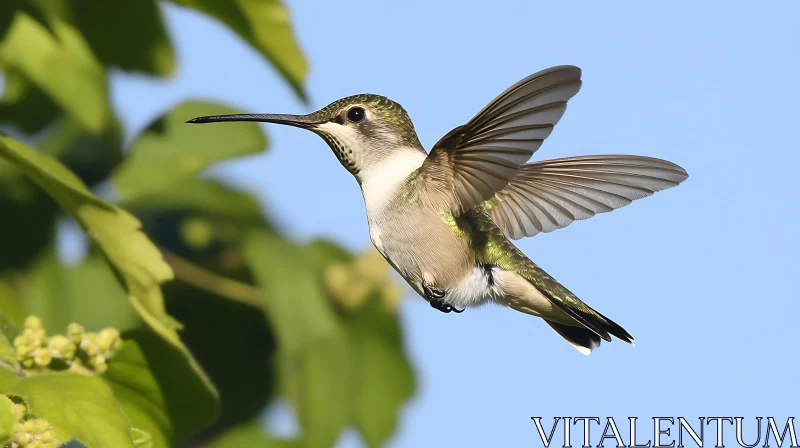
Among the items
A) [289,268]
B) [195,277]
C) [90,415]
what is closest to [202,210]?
[195,277]

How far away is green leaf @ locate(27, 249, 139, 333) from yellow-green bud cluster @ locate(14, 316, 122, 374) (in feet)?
3.58

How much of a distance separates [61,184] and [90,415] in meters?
0.57

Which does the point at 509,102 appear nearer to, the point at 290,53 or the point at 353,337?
the point at 290,53

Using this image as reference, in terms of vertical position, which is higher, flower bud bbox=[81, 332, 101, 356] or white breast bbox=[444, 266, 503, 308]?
white breast bbox=[444, 266, 503, 308]

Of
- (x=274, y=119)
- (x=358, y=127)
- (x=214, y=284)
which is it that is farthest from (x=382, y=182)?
(x=214, y=284)

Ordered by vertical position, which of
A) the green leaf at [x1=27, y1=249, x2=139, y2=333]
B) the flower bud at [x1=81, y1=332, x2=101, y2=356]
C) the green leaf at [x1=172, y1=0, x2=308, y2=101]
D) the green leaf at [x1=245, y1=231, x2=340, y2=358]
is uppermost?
the green leaf at [x1=172, y1=0, x2=308, y2=101]

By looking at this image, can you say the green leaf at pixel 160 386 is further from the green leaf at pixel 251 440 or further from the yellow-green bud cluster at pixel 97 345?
the green leaf at pixel 251 440

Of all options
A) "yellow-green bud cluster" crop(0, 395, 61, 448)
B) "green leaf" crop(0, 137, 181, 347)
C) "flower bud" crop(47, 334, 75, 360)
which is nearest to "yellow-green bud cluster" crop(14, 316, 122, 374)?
"flower bud" crop(47, 334, 75, 360)

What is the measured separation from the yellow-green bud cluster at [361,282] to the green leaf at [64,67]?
117 centimetres

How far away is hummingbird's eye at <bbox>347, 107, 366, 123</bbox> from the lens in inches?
120

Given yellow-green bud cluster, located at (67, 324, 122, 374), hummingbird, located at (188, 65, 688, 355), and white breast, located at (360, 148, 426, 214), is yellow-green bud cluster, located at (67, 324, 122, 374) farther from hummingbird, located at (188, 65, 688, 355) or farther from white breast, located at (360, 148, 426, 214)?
white breast, located at (360, 148, 426, 214)

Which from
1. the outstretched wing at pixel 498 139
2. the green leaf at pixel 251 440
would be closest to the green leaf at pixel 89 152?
the green leaf at pixel 251 440

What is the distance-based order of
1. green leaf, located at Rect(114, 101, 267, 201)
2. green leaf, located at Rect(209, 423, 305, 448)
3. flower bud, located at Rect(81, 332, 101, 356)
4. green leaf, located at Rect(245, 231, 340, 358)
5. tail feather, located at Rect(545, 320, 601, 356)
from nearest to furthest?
1. flower bud, located at Rect(81, 332, 101, 356)
2. tail feather, located at Rect(545, 320, 601, 356)
3. green leaf, located at Rect(245, 231, 340, 358)
4. green leaf, located at Rect(114, 101, 267, 201)
5. green leaf, located at Rect(209, 423, 305, 448)

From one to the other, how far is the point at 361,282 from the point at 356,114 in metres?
1.47
